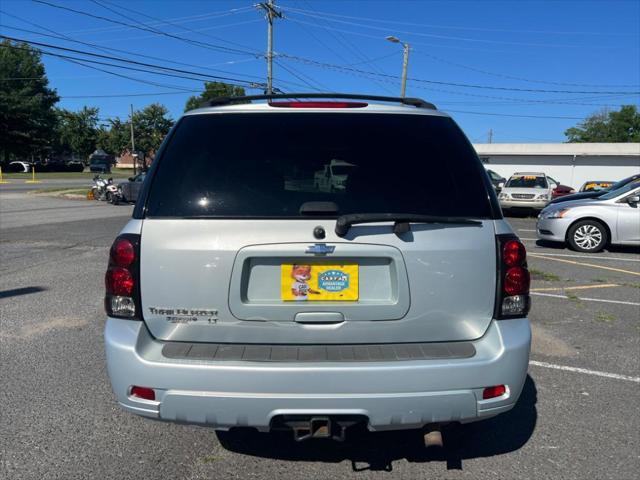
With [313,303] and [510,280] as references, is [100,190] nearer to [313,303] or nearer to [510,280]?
[313,303]

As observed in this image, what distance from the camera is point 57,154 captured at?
294 feet

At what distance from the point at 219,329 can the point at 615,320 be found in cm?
499

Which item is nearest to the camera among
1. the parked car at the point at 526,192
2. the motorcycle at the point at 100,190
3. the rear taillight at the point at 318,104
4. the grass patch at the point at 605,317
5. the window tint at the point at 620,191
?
the rear taillight at the point at 318,104

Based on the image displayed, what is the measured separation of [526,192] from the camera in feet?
61.8

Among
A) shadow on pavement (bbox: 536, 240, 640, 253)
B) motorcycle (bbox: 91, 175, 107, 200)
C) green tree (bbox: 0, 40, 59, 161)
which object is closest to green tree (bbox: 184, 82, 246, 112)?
green tree (bbox: 0, 40, 59, 161)

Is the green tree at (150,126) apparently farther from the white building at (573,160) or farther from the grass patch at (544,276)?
the grass patch at (544,276)

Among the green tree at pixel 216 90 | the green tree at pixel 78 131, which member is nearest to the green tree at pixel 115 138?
the green tree at pixel 78 131

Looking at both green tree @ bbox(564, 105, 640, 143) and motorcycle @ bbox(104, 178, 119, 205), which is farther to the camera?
green tree @ bbox(564, 105, 640, 143)

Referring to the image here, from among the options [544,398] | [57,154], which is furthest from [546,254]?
[57,154]

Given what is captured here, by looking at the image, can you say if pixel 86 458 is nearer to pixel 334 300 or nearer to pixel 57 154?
pixel 334 300

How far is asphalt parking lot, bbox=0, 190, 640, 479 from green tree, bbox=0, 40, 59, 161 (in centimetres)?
7176

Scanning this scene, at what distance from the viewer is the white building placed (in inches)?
1393

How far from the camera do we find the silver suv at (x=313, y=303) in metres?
2.21

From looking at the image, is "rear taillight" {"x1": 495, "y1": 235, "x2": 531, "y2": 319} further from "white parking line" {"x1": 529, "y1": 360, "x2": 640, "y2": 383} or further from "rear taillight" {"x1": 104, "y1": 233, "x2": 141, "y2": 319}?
"white parking line" {"x1": 529, "y1": 360, "x2": 640, "y2": 383}
